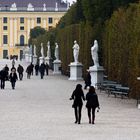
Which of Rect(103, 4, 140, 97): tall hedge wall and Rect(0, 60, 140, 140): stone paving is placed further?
Rect(103, 4, 140, 97): tall hedge wall

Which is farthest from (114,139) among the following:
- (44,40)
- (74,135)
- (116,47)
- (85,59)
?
(44,40)

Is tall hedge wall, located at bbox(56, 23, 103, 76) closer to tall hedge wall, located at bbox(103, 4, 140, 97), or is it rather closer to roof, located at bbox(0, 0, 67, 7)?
tall hedge wall, located at bbox(103, 4, 140, 97)

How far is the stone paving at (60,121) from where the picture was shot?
15.2m

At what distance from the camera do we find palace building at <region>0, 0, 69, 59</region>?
137 meters

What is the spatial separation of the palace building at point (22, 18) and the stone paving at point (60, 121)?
11066 cm

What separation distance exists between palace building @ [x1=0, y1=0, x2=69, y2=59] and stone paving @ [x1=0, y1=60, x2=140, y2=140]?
11066cm

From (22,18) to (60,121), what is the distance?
12148 centimetres

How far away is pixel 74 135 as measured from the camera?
49.9 feet

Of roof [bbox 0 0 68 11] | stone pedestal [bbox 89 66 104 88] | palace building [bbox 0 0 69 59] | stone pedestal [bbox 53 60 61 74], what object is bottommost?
stone pedestal [bbox 53 60 61 74]

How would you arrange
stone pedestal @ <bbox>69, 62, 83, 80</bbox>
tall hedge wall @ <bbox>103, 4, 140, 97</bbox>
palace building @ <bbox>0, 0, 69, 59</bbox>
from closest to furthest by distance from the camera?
1. tall hedge wall @ <bbox>103, 4, 140, 97</bbox>
2. stone pedestal @ <bbox>69, 62, 83, 80</bbox>
3. palace building @ <bbox>0, 0, 69, 59</bbox>

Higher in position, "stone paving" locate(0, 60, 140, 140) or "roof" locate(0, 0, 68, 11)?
"roof" locate(0, 0, 68, 11)

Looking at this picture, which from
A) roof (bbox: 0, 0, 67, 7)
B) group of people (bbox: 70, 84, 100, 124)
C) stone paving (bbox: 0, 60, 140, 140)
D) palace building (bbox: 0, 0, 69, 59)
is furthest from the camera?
roof (bbox: 0, 0, 67, 7)

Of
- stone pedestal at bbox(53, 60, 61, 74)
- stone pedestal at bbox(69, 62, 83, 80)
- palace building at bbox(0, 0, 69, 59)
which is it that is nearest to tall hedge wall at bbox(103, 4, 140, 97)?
stone pedestal at bbox(69, 62, 83, 80)

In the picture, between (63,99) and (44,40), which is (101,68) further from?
(44,40)
